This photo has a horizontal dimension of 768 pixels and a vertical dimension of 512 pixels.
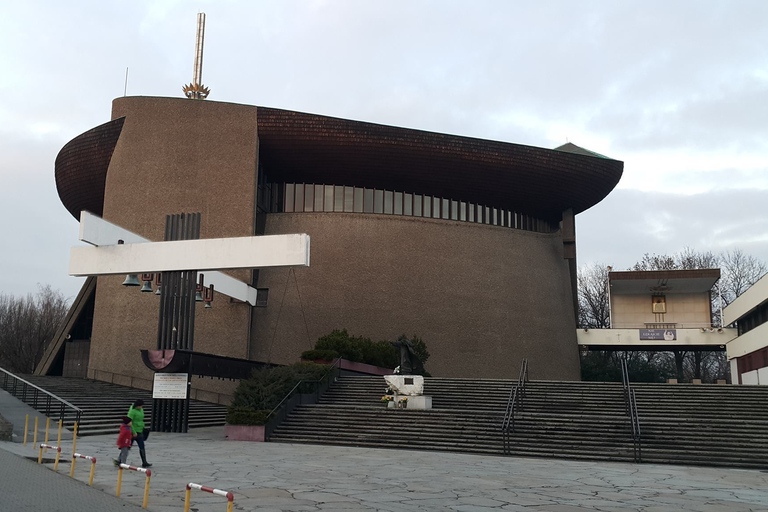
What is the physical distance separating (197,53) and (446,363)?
1943cm

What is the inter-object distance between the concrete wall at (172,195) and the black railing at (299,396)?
7.61 meters

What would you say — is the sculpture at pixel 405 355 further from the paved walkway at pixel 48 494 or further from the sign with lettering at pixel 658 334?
the sign with lettering at pixel 658 334

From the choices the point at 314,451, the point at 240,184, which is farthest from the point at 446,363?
the point at 314,451

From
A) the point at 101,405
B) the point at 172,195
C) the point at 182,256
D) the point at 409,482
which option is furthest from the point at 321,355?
the point at 409,482

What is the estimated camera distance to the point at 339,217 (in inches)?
1321

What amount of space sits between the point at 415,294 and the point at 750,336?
50.7 ft

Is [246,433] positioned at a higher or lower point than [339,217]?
lower

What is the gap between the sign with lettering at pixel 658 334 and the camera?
129 feet

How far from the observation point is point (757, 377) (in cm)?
3006

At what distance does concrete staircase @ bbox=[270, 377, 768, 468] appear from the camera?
16.1 meters

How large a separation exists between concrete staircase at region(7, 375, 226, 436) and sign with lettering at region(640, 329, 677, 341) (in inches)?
975

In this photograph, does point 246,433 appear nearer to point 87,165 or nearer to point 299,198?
point 299,198

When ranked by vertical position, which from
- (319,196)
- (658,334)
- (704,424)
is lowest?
(704,424)

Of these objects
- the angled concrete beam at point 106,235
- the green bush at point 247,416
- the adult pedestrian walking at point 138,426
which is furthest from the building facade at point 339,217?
the adult pedestrian walking at point 138,426
